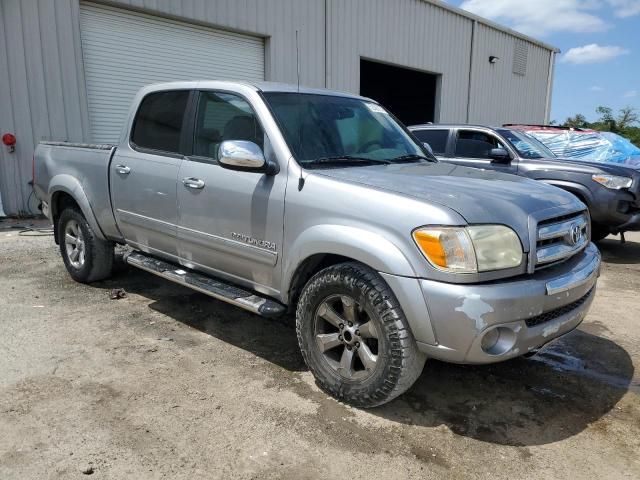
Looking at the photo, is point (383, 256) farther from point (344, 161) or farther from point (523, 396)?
point (523, 396)

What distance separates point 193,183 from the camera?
3830 mm

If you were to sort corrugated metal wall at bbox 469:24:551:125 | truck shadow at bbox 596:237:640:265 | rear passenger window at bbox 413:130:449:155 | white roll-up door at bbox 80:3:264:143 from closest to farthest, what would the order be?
1. truck shadow at bbox 596:237:640:265
2. rear passenger window at bbox 413:130:449:155
3. white roll-up door at bbox 80:3:264:143
4. corrugated metal wall at bbox 469:24:551:125

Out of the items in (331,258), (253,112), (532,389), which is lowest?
(532,389)

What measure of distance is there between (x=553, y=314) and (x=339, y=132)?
1.86 m

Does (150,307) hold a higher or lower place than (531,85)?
lower

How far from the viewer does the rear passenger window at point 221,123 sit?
3.68 m

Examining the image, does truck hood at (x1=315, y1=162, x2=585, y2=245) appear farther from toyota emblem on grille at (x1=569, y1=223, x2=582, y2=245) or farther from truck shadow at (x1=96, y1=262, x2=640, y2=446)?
truck shadow at (x1=96, y1=262, x2=640, y2=446)

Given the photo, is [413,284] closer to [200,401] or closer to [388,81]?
[200,401]

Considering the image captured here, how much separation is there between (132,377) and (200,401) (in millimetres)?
588

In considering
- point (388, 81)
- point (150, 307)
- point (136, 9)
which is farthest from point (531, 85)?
point (150, 307)

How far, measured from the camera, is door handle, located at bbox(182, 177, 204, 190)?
378cm

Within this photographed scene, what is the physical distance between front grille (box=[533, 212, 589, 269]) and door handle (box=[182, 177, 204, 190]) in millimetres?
2258

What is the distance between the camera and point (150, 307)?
4812mm

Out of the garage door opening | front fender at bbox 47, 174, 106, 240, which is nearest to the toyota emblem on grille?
front fender at bbox 47, 174, 106, 240
